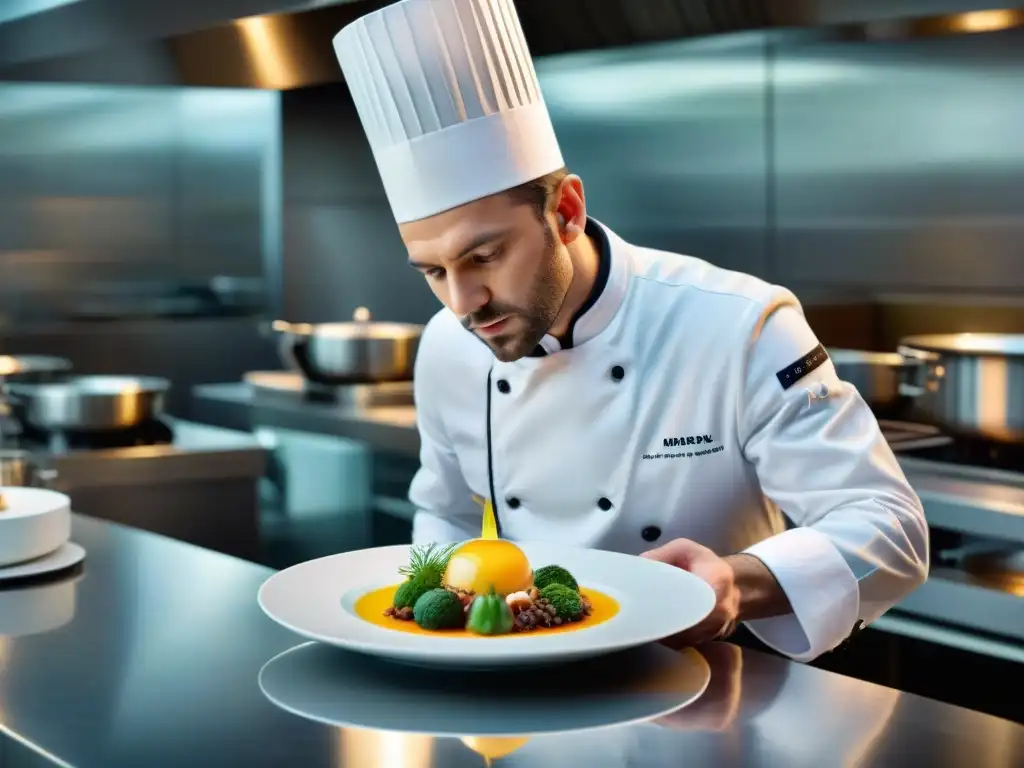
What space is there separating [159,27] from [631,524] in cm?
177

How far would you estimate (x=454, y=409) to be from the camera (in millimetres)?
1893

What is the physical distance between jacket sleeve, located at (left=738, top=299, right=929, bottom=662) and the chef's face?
1.00ft

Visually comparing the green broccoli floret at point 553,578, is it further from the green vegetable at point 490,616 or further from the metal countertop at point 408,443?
the metal countertop at point 408,443

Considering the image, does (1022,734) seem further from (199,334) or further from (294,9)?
(199,334)

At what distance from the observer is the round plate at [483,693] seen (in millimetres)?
1028

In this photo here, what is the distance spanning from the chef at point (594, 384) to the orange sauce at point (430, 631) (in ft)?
0.31

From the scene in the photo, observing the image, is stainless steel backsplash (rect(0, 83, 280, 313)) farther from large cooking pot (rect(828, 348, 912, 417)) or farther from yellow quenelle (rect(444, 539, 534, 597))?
yellow quenelle (rect(444, 539, 534, 597))

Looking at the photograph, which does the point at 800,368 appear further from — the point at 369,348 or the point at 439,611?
the point at 369,348

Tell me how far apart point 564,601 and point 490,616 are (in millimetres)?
70

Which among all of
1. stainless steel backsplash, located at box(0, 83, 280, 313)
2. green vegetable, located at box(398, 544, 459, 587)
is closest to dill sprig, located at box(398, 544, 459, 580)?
green vegetable, located at box(398, 544, 459, 587)

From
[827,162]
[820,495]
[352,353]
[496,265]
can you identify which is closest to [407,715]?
[496,265]

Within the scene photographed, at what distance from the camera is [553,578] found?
47.7 inches

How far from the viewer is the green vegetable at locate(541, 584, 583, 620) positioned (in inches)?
45.4

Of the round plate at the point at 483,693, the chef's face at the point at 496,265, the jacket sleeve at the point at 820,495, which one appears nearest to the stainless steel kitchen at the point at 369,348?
the round plate at the point at 483,693
